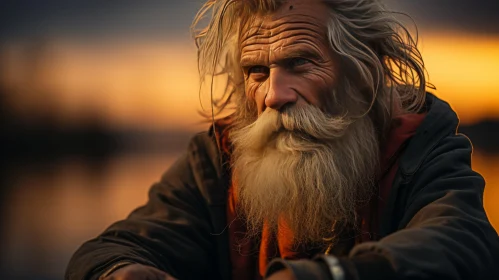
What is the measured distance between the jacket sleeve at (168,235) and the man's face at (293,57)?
0.35m

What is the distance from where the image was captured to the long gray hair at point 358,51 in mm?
2611

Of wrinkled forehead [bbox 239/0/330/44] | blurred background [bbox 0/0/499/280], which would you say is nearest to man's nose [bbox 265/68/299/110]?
wrinkled forehead [bbox 239/0/330/44]

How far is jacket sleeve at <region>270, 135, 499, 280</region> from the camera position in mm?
1975

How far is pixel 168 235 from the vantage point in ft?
8.78

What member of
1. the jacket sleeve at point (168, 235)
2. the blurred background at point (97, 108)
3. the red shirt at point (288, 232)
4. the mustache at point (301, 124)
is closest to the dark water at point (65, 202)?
the blurred background at point (97, 108)

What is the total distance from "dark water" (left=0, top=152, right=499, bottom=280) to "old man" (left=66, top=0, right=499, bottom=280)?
1636mm

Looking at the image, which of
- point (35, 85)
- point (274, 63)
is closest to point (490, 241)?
point (274, 63)

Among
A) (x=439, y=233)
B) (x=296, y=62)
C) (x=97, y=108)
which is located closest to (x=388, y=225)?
(x=439, y=233)

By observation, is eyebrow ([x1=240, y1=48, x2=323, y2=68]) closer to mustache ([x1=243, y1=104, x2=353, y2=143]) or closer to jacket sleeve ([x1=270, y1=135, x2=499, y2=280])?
mustache ([x1=243, y1=104, x2=353, y2=143])

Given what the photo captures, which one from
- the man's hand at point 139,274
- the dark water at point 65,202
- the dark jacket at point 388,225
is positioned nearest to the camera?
the dark jacket at point 388,225

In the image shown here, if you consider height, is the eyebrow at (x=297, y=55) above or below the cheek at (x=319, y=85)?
above

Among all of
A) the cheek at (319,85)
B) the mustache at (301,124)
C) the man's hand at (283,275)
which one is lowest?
the man's hand at (283,275)

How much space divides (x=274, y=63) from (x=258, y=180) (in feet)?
1.01

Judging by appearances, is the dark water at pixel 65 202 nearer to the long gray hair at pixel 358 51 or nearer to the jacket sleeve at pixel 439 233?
the long gray hair at pixel 358 51
